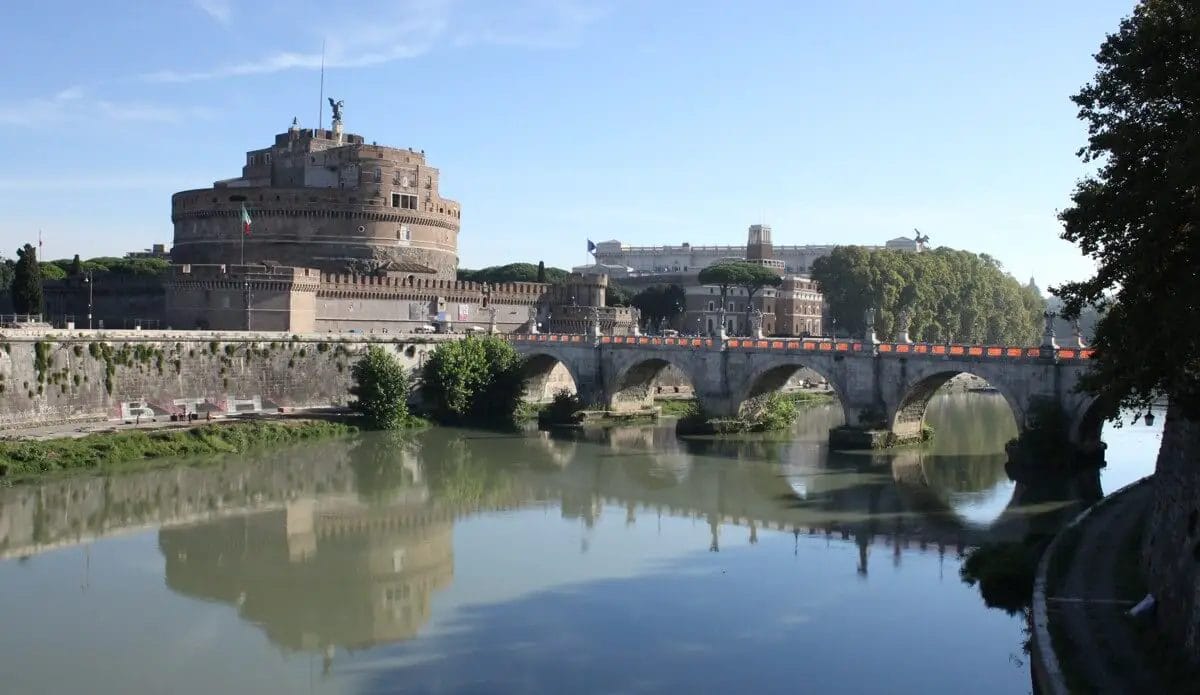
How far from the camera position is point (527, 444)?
33.8 metres

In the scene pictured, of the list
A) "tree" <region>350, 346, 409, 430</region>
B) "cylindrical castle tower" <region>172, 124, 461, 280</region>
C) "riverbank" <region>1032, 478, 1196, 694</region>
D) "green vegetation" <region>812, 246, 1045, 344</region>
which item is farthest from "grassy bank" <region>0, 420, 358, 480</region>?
"green vegetation" <region>812, 246, 1045, 344</region>

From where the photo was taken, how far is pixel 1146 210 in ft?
43.0

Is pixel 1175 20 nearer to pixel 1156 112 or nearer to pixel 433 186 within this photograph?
pixel 1156 112

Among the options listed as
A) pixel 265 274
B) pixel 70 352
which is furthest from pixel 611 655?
pixel 265 274

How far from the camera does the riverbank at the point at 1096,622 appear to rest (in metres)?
10.9

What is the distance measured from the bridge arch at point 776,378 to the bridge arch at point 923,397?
1340mm

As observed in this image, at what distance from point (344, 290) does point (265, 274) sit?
369cm

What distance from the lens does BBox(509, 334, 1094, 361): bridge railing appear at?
2856cm

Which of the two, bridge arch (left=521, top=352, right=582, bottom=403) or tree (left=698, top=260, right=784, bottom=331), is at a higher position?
tree (left=698, top=260, right=784, bottom=331)

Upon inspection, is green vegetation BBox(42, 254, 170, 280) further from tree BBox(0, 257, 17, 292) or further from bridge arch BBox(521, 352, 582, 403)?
bridge arch BBox(521, 352, 582, 403)

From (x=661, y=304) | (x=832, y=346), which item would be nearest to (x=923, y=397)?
(x=832, y=346)

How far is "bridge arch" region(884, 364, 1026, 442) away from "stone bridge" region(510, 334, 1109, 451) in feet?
0.09

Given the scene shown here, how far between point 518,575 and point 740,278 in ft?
159

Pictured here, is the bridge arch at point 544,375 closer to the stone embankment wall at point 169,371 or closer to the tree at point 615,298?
the stone embankment wall at point 169,371
